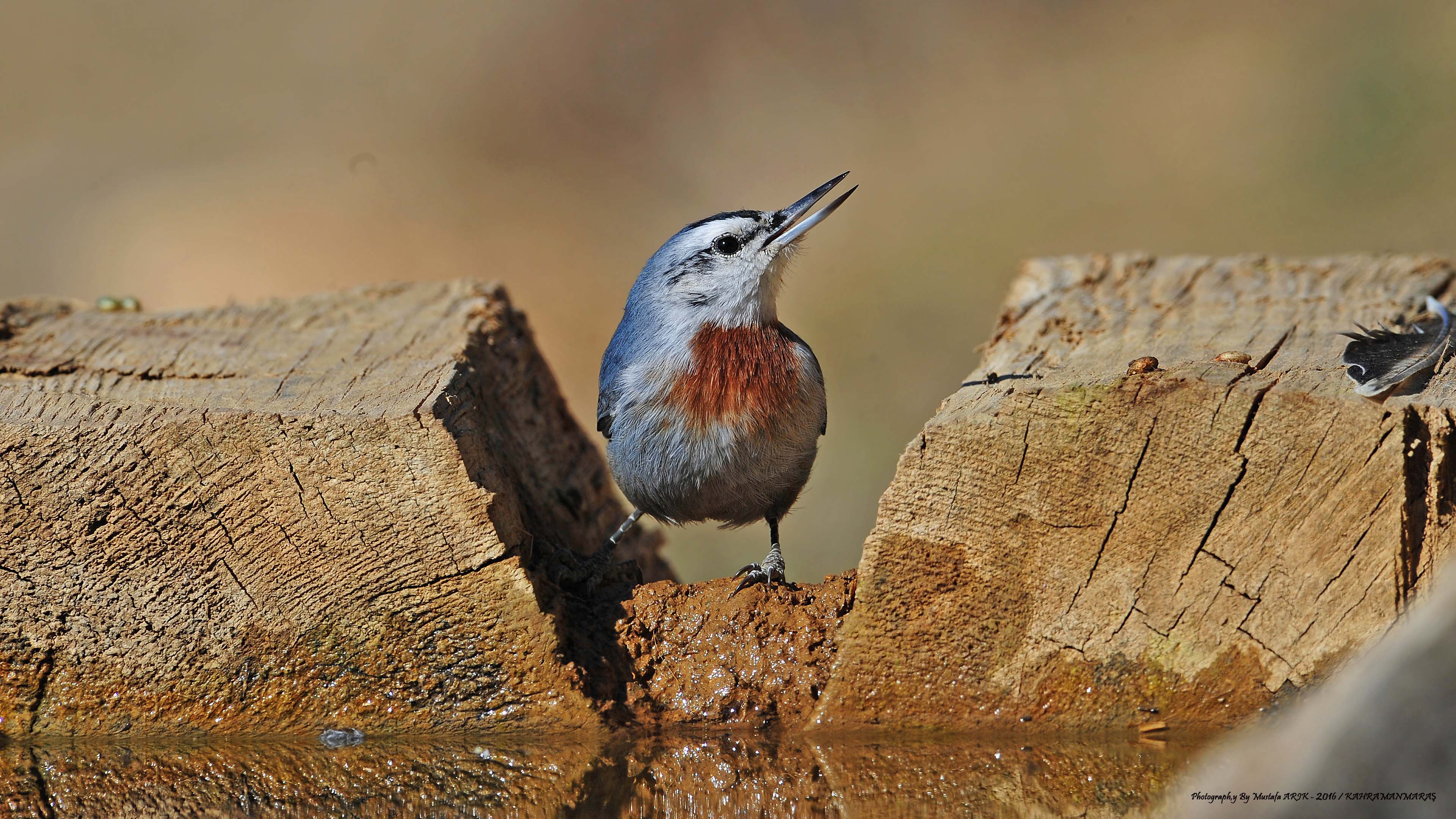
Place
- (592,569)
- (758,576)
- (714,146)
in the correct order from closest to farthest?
1. (758,576)
2. (592,569)
3. (714,146)

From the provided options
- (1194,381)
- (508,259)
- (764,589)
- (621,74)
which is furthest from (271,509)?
(621,74)

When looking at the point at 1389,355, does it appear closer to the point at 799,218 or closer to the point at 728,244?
the point at 799,218

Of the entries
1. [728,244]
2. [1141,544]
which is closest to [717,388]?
[728,244]

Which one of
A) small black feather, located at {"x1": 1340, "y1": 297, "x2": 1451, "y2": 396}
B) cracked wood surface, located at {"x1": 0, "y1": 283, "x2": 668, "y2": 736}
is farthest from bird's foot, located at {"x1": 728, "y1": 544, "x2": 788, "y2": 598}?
small black feather, located at {"x1": 1340, "y1": 297, "x2": 1451, "y2": 396}

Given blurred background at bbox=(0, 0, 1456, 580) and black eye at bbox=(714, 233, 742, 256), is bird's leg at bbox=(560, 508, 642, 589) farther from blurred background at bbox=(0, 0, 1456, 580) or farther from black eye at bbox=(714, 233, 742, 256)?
blurred background at bbox=(0, 0, 1456, 580)

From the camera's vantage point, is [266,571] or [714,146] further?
[714,146]

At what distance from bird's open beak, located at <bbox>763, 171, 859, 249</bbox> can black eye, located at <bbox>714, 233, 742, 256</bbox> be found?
0.09 m

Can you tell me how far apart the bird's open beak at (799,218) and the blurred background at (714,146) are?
15.9ft

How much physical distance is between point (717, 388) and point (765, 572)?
61cm

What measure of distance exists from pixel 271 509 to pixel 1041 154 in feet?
32.7

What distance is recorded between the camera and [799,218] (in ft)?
14.2

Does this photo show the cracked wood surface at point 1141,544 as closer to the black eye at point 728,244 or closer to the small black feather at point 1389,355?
the small black feather at point 1389,355

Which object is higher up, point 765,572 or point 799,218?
point 799,218

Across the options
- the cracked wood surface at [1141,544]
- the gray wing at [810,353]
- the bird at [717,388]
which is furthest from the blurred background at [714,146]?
the cracked wood surface at [1141,544]
